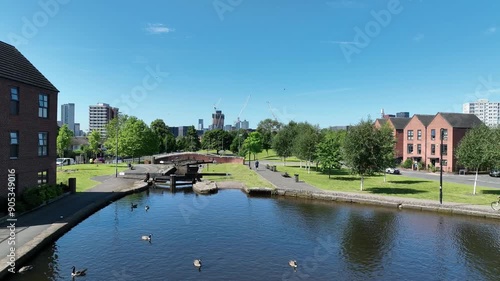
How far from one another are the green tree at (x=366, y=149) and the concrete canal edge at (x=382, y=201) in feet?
17.3

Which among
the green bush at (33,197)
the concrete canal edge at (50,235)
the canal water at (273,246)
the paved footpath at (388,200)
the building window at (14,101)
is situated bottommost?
the canal water at (273,246)

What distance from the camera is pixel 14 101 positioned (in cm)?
2961

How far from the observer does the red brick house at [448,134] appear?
75812 mm

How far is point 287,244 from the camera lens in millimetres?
25031

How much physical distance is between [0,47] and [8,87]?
5.75 m

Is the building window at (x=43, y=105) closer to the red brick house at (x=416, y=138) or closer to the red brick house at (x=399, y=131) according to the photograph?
the red brick house at (x=416, y=138)

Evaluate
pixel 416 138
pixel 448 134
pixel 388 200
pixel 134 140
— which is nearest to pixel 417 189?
pixel 388 200

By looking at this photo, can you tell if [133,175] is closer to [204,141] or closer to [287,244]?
[287,244]

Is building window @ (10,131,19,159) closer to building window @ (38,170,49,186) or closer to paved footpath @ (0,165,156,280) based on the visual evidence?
building window @ (38,170,49,186)

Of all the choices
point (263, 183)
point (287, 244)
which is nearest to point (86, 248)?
point (287, 244)

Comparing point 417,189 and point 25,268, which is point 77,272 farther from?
point 417,189

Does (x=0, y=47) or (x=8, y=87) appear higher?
(x=0, y=47)

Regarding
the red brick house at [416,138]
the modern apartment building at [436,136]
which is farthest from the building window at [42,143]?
the red brick house at [416,138]

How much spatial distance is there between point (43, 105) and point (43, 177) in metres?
7.12
